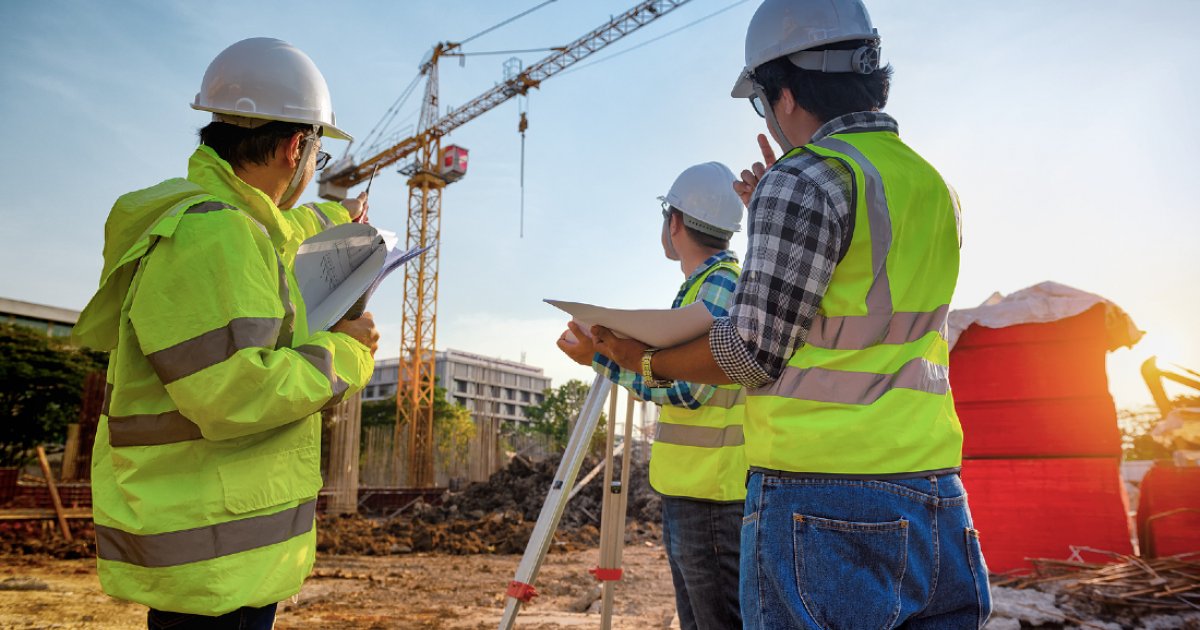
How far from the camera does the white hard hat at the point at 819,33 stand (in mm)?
1486

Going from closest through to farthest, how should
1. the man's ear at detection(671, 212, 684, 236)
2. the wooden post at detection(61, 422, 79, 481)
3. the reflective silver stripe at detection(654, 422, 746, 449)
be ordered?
the reflective silver stripe at detection(654, 422, 746, 449) → the man's ear at detection(671, 212, 684, 236) → the wooden post at detection(61, 422, 79, 481)

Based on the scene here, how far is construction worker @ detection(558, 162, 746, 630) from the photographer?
7.70 ft

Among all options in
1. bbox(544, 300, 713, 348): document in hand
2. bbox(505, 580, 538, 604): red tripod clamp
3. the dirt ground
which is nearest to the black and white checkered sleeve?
bbox(544, 300, 713, 348): document in hand

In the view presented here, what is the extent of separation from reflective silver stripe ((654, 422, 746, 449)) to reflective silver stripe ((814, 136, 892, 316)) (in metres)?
1.14

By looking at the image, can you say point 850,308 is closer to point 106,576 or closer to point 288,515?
Result: point 288,515

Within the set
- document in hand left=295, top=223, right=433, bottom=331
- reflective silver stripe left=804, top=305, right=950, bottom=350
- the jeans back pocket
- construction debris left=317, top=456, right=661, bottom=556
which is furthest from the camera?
construction debris left=317, top=456, right=661, bottom=556

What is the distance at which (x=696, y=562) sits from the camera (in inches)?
94.7

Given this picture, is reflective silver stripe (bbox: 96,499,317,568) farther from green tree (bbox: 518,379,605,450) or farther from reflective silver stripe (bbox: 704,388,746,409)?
green tree (bbox: 518,379,605,450)

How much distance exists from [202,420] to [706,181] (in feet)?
6.95

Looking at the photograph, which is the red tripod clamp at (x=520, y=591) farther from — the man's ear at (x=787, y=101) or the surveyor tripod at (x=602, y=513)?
the man's ear at (x=787, y=101)

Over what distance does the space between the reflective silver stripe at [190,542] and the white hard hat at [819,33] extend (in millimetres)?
1469

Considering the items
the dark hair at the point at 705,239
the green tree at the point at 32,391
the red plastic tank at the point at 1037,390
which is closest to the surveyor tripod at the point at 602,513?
the dark hair at the point at 705,239

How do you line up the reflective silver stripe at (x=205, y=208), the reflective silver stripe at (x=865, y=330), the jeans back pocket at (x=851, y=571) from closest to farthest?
1. the jeans back pocket at (x=851, y=571)
2. the reflective silver stripe at (x=865, y=330)
3. the reflective silver stripe at (x=205, y=208)

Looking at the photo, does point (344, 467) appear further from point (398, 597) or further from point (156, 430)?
point (156, 430)
